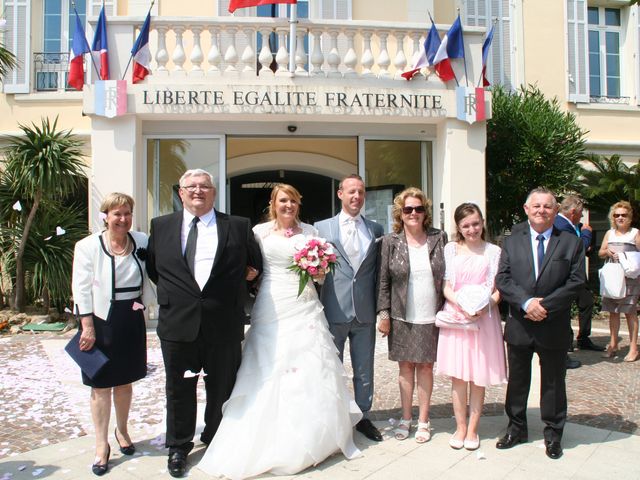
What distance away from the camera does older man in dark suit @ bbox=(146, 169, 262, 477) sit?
348 centimetres

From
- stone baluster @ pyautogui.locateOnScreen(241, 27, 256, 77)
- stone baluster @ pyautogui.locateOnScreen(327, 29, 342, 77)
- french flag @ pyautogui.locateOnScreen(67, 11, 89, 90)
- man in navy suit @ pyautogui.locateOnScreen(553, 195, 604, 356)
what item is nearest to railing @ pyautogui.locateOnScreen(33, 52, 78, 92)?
french flag @ pyautogui.locateOnScreen(67, 11, 89, 90)

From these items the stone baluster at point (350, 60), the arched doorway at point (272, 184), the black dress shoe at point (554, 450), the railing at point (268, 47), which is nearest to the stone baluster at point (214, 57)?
the railing at point (268, 47)

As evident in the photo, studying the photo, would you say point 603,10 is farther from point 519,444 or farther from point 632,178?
point 519,444

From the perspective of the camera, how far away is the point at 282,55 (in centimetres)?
823

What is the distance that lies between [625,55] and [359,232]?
1143 cm

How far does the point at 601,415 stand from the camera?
4586 mm

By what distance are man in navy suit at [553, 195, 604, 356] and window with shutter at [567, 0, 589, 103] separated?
609 cm

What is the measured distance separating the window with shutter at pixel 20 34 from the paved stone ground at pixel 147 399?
627 cm

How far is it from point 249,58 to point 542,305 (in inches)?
240

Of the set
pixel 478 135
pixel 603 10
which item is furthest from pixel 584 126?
pixel 478 135

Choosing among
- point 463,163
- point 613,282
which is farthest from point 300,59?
point 613,282

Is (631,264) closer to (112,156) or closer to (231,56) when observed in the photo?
(231,56)

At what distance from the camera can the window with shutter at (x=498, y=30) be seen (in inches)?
468

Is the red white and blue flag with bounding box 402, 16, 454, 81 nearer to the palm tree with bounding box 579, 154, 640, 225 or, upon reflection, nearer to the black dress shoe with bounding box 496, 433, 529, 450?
the palm tree with bounding box 579, 154, 640, 225
